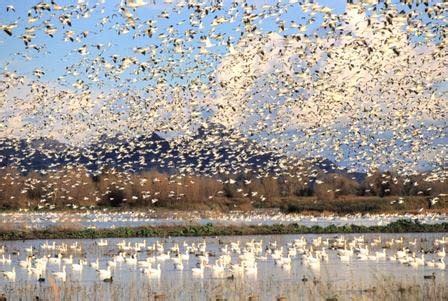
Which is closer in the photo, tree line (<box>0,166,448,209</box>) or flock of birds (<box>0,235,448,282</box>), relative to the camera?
flock of birds (<box>0,235,448,282</box>)

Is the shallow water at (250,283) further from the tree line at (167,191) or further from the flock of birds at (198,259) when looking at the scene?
the tree line at (167,191)

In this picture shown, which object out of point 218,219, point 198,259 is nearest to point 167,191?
point 218,219

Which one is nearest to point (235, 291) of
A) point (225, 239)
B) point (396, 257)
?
point (396, 257)

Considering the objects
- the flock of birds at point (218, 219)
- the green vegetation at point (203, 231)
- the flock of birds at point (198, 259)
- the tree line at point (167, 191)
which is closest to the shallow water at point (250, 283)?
the flock of birds at point (198, 259)

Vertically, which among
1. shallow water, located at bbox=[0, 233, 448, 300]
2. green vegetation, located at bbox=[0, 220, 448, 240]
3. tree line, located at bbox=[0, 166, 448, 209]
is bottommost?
shallow water, located at bbox=[0, 233, 448, 300]

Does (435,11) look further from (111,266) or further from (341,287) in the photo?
(111,266)

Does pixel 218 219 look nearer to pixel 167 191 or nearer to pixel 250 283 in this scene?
pixel 167 191

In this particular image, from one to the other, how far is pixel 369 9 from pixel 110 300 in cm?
1112

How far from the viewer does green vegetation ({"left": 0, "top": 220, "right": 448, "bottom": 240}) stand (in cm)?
5844

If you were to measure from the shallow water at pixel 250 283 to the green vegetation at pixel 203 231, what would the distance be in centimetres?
1882

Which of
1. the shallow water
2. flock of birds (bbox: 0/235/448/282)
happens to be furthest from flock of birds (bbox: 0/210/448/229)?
the shallow water

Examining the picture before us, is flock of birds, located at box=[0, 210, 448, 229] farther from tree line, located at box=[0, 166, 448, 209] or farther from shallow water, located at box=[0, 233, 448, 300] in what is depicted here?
shallow water, located at box=[0, 233, 448, 300]

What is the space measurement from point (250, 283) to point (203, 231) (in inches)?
1238

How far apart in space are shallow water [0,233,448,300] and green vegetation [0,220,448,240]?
18825 millimetres
